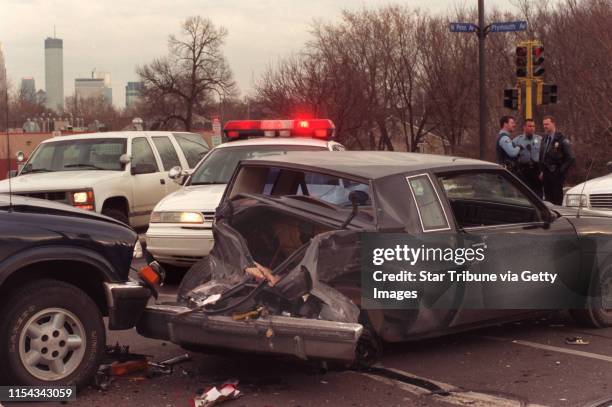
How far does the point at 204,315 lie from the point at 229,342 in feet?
0.82

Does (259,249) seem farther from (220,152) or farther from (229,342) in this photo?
(220,152)

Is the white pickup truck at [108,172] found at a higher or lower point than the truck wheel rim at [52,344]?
higher

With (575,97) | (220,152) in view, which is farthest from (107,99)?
(220,152)

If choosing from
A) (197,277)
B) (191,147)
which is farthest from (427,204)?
(191,147)

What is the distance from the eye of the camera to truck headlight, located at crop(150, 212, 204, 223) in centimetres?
868

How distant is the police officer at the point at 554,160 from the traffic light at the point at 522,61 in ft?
24.8

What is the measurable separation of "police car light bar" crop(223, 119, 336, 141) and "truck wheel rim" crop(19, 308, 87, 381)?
6.20 metres

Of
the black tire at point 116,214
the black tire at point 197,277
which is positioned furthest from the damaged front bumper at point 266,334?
→ the black tire at point 116,214

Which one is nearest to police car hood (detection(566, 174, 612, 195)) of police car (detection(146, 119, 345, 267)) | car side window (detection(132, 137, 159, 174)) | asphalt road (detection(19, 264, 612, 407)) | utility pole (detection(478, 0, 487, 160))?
police car (detection(146, 119, 345, 267))

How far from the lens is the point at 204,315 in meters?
5.06

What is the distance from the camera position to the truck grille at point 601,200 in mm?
9922

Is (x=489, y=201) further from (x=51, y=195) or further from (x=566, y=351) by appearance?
(x=51, y=195)

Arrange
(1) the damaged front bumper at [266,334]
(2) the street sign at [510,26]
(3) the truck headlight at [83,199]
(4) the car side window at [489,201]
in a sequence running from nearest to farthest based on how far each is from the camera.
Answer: (1) the damaged front bumper at [266,334] < (4) the car side window at [489,201] < (3) the truck headlight at [83,199] < (2) the street sign at [510,26]

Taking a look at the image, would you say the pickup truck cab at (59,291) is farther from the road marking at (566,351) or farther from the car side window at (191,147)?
the car side window at (191,147)
